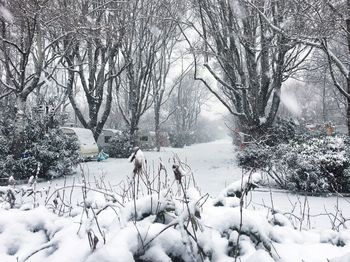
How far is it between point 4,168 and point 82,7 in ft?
26.0

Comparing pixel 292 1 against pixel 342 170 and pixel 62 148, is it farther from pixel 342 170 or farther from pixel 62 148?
pixel 62 148

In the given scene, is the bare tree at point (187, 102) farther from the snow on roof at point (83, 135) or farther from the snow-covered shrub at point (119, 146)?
the snow on roof at point (83, 135)

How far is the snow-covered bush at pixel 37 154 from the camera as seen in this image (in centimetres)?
1022

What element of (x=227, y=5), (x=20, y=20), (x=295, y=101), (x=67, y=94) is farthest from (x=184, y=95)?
(x=20, y=20)

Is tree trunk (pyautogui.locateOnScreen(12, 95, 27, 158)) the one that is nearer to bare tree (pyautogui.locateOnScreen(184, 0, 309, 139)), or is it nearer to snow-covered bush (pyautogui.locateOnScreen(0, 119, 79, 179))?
snow-covered bush (pyautogui.locateOnScreen(0, 119, 79, 179))

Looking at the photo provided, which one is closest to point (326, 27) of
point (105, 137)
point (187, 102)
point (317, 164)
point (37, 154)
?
point (317, 164)

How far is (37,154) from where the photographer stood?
1072 centimetres

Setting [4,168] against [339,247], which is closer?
[339,247]

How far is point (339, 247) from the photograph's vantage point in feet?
6.86

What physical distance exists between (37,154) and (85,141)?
19.2ft

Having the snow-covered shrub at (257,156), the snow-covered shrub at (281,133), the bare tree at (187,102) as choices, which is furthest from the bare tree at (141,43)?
the bare tree at (187,102)

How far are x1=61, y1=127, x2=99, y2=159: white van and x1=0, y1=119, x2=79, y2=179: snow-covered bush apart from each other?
3.96 meters

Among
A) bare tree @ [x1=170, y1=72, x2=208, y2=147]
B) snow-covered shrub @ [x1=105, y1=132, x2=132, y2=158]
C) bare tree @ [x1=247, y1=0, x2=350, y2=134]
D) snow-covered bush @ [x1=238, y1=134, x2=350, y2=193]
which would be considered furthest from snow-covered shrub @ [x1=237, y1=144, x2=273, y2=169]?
bare tree @ [x1=170, y1=72, x2=208, y2=147]

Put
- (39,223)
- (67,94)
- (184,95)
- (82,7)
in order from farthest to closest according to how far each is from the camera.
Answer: (184,95) < (67,94) < (82,7) < (39,223)
